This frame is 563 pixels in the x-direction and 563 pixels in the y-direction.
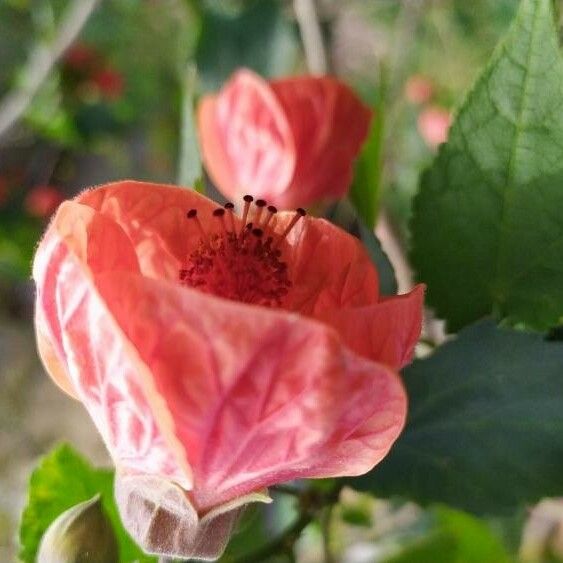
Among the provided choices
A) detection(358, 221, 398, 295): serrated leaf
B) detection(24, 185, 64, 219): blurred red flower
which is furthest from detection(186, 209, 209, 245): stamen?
detection(24, 185, 64, 219): blurred red flower

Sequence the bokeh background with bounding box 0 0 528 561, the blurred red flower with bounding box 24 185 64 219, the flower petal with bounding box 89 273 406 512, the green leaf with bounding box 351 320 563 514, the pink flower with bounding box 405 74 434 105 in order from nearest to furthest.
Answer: the flower petal with bounding box 89 273 406 512 → the green leaf with bounding box 351 320 563 514 → the bokeh background with bounding box 0 0 528 561 → the blurred red flower with bounding box 24 185 64 219 → the pink flower with bounding box 405 74 434 105

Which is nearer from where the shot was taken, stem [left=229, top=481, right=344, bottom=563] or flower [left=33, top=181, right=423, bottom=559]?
flower [left=33, top=181, right=423, bottom=559]

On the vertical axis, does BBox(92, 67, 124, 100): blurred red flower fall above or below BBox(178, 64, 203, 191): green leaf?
below

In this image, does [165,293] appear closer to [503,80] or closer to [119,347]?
[119,347]

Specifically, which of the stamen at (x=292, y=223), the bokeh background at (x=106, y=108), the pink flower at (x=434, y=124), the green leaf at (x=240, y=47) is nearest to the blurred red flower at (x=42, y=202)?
the bokeh background at (x=106, y=108)

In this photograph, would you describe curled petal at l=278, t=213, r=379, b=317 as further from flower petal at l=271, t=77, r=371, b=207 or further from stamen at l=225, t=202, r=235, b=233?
flower petal at l=271, t=77, r=371, b=207

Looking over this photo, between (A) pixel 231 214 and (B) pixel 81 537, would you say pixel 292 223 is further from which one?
(B) pixel 81 537
